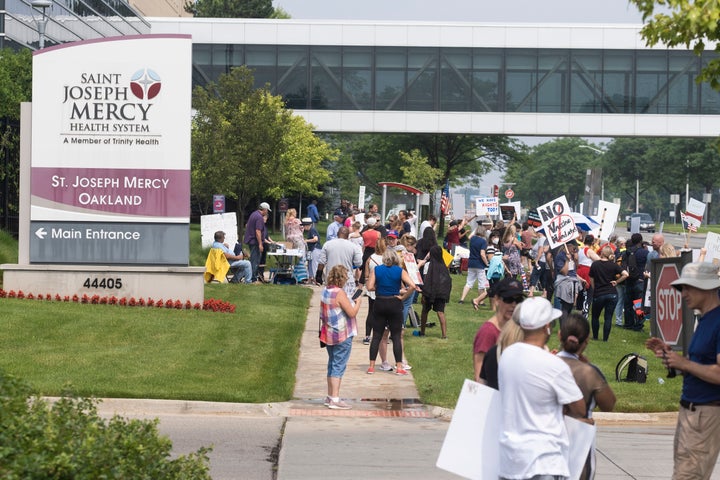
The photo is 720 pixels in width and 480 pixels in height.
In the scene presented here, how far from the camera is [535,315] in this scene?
633 centimetres

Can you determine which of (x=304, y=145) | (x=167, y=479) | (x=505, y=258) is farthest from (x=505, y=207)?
(x=167, y=479)

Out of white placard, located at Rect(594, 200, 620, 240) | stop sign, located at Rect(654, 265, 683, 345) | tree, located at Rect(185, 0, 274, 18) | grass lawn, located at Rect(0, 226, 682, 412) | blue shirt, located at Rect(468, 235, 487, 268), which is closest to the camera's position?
stop sign, located at Rect(654, 265, 683, 345)

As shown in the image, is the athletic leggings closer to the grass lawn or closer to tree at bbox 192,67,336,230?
the grass lawn

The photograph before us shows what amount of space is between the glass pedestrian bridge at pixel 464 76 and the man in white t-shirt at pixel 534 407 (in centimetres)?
5017

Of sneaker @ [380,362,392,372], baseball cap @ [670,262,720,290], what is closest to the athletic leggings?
sneaker @ [380,362,392,372]

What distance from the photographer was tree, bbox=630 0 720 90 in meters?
9.76

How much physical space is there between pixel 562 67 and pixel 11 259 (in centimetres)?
3771

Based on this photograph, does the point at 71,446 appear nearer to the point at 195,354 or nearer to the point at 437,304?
the point at 195,354

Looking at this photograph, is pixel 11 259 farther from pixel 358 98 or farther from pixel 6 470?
Answer: pixel 358 98

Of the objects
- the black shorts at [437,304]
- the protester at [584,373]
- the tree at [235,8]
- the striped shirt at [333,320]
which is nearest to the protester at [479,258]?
the black shorts at [437,304]

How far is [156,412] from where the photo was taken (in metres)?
13.1

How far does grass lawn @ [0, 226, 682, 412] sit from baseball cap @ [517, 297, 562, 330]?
20.7 feet

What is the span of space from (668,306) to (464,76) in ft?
148

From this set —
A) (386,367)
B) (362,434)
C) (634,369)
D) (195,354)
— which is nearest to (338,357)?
(362,434)
